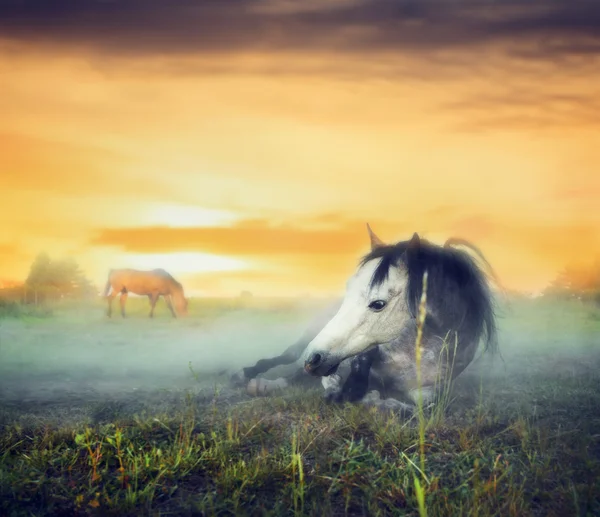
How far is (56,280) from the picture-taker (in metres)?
18.2

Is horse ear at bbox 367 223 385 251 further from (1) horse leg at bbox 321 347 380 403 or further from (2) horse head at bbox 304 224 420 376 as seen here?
(1) horse leg at bbox 321 347 380 403

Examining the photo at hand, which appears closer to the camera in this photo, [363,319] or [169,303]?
[363,319]

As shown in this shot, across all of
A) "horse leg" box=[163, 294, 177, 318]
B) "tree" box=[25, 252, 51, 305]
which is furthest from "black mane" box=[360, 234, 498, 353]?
"horse leg" box=[163, 294, 177, 318]

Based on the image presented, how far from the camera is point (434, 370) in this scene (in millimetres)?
4945

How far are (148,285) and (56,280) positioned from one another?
3065 mm

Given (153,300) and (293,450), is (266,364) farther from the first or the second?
(153,300)

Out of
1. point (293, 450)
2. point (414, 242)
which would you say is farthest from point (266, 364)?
point (293, 450)

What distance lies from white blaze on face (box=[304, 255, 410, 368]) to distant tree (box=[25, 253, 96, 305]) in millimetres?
14013

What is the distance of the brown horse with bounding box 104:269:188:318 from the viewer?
64.0 ft

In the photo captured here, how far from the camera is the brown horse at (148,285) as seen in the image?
19.5 metres

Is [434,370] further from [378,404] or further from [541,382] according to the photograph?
[541,382]

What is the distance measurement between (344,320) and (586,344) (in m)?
6.53

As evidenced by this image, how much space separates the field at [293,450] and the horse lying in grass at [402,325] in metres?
0.35

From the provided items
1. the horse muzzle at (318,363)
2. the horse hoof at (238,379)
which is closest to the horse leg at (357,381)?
the horse muzzle at (318,363)
